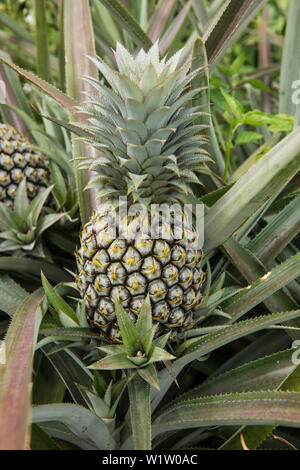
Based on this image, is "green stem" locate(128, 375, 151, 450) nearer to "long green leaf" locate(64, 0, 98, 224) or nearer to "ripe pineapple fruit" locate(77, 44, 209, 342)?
"ripe pineapple fruit" locate(77, 44, 209, 342)

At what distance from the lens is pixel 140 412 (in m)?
0.65

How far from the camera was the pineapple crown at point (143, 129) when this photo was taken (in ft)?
2.22

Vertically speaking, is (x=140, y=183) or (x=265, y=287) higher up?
(x=140, y=183)

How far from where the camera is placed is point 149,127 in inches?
28.1

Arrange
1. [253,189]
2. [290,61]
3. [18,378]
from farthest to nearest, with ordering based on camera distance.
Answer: [290,61], [253,189], [18,378]

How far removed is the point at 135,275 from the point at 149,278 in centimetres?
3

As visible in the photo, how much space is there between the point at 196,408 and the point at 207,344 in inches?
4.5

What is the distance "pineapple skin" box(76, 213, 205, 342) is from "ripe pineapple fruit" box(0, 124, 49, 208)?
0.36m

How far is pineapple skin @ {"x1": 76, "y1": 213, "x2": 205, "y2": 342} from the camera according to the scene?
708 mm

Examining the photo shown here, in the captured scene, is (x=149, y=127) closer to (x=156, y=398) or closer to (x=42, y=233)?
(x=42, y=233)

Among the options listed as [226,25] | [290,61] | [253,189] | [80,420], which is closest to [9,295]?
[80,420]

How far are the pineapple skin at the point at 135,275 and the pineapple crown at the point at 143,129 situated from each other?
9 cm

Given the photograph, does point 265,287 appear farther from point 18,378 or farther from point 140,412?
point 18,378

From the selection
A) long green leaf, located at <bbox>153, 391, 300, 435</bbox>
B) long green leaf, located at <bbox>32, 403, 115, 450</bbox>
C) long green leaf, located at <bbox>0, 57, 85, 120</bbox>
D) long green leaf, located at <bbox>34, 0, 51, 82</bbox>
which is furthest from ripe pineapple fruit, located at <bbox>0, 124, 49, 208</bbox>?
long green leaf, located at <bbox>153, 391, 300, 435</bbox>
